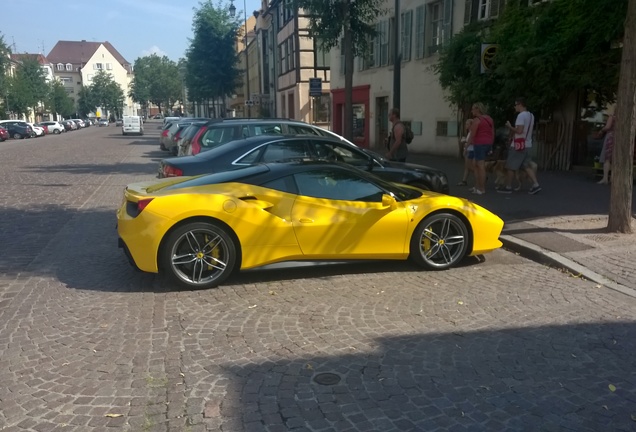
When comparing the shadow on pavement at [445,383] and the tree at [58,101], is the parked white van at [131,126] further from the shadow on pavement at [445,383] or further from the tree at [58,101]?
the shadow on pavement at [445,383]

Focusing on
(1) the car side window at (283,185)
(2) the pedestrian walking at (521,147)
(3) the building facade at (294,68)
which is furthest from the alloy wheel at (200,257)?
(3) the building facade at (294,68)

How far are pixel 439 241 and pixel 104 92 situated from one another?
124 m

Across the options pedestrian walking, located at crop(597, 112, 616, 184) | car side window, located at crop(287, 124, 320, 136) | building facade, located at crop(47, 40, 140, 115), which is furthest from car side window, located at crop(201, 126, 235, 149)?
building facade, located at crop(47, 40, 140, 115)

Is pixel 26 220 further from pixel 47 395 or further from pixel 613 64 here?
pixel 613 64

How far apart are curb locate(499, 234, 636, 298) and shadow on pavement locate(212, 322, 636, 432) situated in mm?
1315

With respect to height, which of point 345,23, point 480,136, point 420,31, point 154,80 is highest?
point 154,80

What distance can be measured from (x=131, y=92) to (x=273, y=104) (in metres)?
87.4

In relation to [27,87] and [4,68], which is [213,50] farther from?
[27,87]

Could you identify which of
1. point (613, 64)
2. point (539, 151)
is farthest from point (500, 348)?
point (539, 151)

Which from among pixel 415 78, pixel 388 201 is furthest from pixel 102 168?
pixel 388 201

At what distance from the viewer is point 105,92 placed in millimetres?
119062

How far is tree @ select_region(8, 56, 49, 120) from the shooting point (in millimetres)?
67125

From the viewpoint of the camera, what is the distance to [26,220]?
372 inches

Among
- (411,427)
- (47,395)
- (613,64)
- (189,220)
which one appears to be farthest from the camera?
(613,64)
